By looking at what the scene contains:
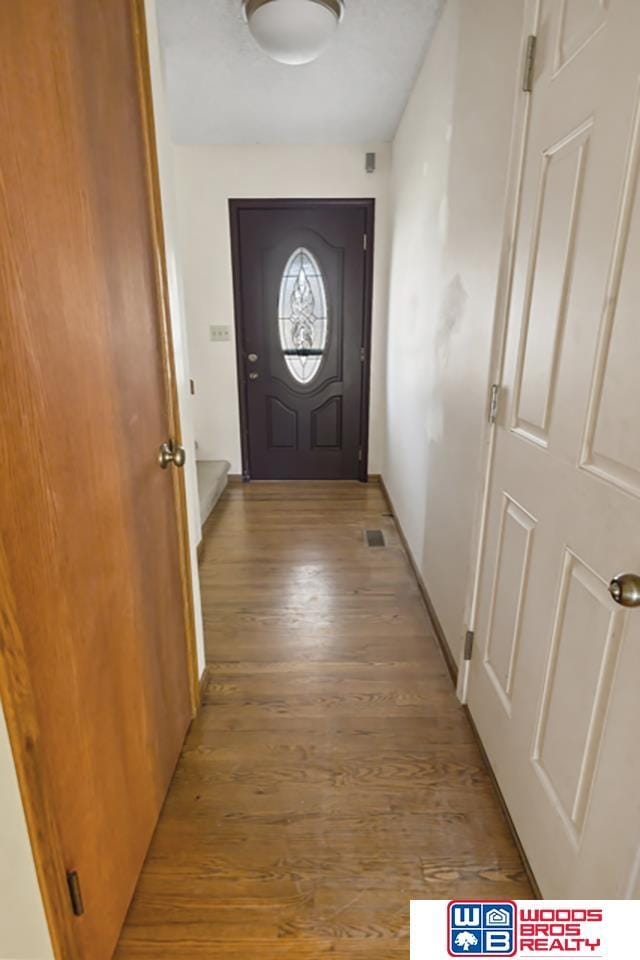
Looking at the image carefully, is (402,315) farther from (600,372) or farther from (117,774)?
(117,774)

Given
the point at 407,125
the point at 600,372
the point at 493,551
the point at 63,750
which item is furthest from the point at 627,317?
the point at 407,125

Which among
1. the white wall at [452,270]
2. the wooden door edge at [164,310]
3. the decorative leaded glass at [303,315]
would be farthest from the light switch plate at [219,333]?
the wooden door edge at [164,310]

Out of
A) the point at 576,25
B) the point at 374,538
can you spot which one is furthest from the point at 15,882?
the point at 374,538

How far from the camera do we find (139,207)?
1194 mm

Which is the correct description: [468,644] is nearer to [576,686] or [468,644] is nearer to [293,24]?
[576,686]

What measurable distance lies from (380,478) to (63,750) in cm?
352

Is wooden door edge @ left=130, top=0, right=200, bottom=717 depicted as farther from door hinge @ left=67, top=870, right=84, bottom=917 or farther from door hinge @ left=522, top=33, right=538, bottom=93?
door hinge @ left=522, top=33, right=538, bottom=93

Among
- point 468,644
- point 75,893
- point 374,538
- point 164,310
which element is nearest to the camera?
point 75,893

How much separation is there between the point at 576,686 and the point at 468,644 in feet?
2.24

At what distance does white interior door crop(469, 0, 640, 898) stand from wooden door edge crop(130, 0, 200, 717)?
0.94m

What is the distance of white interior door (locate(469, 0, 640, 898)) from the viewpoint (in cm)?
83

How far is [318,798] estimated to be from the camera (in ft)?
4.63

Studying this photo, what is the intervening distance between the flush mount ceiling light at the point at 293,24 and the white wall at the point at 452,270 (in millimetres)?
483

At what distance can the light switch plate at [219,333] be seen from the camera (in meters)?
3.97
